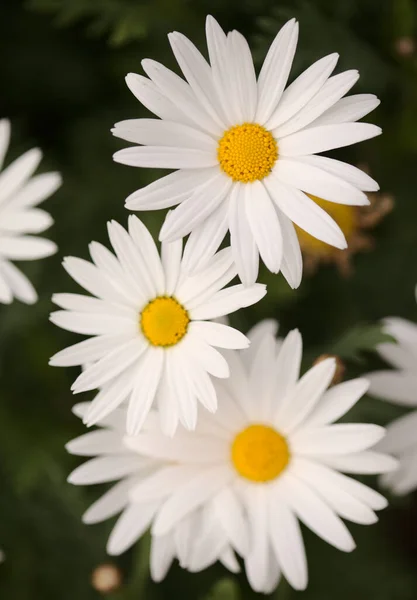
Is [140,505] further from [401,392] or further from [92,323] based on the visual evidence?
[401,392]

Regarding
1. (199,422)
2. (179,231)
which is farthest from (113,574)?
(179,231)

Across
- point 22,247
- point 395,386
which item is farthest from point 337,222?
point 22,247

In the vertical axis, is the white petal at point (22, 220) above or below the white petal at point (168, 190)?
above

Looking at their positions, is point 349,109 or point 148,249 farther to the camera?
point 148,249

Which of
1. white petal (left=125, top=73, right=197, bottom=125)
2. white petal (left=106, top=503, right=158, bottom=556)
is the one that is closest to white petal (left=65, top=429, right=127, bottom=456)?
white petal (left=106, top=503, right=158, bottom=556)

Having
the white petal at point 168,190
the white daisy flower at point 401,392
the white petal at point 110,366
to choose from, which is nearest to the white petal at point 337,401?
the white daisy flower at point 401,392

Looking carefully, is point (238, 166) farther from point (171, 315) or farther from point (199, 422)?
point (199, 422)

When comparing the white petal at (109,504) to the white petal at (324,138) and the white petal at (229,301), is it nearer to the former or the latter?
the white petal at (229,301)
